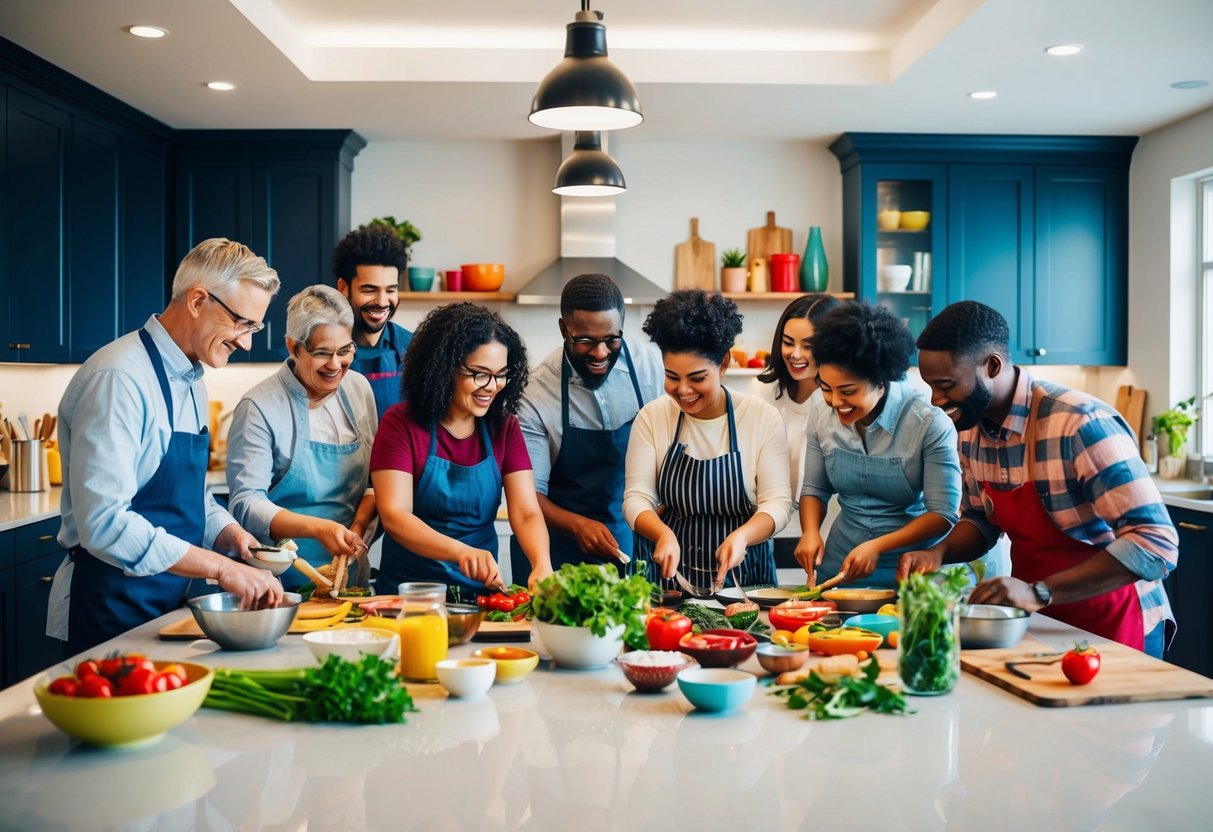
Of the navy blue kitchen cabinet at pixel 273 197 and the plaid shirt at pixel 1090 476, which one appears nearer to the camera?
the plaid shirt at pixel 1090 476

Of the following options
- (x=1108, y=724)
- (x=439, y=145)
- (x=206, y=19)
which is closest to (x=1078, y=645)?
(x=1108, y=724)

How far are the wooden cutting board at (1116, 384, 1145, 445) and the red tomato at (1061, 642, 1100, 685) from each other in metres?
4.67

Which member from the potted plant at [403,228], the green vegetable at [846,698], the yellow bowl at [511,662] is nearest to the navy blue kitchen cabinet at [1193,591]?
the green vegetable at [846,698]

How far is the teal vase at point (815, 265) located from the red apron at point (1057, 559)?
3829mm

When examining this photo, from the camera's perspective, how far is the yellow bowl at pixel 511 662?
6.57ft

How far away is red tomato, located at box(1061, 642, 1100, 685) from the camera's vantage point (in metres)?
1.91

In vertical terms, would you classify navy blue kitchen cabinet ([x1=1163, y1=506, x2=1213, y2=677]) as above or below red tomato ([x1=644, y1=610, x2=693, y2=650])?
below

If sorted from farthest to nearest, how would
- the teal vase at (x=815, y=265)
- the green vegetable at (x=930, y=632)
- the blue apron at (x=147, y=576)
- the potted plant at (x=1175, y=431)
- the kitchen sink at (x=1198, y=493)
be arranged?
the teal vase at (x=815, y=265)
the potted plant at (x=1175, y=431)
the kitchen sink at (x=1198, y=493)
the blue apron at (x=147, y=576)
the green vegetable at (x=930, y=632)

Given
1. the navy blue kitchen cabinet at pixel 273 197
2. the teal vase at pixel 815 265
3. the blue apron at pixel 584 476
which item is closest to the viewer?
the blue apron at pixel 584 476

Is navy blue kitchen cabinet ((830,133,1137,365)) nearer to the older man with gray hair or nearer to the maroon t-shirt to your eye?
the maroon t-shirt

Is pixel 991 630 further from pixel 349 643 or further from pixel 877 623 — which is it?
pixel 349 643

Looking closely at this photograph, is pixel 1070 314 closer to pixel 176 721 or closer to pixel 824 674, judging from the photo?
pixel 824 674

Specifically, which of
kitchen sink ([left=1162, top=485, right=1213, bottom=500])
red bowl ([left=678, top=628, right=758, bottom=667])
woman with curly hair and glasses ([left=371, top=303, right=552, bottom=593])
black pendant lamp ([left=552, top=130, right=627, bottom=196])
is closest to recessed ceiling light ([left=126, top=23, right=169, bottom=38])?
black pendant lamp ([left=552, top=130, right=627, bottom=196])

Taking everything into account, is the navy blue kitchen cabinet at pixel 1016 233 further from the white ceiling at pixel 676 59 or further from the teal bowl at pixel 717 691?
the teal bowl at pixel 717 691
